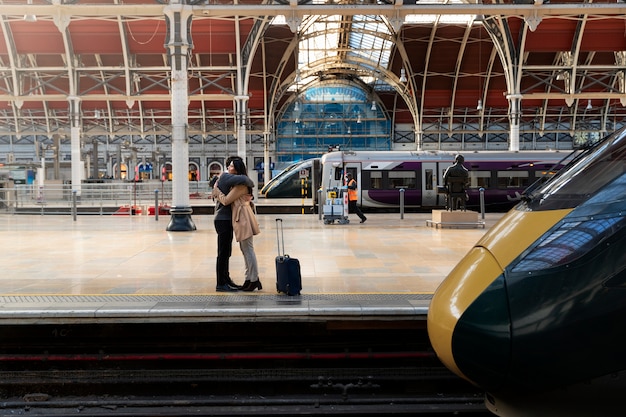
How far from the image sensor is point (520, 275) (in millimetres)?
3553

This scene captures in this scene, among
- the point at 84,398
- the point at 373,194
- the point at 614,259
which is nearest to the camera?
the point at 614,259

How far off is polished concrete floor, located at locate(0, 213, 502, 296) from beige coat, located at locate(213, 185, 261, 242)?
2.85ft

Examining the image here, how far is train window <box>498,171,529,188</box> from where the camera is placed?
2628cm

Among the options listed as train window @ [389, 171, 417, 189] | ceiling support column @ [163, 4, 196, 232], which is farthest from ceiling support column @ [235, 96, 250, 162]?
ceiling support column @ [163, 4, 196, 232]

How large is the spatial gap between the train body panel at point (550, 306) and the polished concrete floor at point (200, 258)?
3726 mm

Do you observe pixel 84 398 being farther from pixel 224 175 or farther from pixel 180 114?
pixel 180 114

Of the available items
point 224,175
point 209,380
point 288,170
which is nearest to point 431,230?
point 224,175

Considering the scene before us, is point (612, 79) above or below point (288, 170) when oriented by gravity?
above

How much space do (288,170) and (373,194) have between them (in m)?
10.4

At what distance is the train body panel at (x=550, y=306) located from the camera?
10.9ft

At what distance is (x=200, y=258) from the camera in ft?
35.9

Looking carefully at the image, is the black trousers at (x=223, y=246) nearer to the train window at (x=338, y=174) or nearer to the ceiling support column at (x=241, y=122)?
the train window at (x=338, y=174)

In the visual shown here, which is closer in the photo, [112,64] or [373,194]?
[373,194]

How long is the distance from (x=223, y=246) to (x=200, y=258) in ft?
11.4
